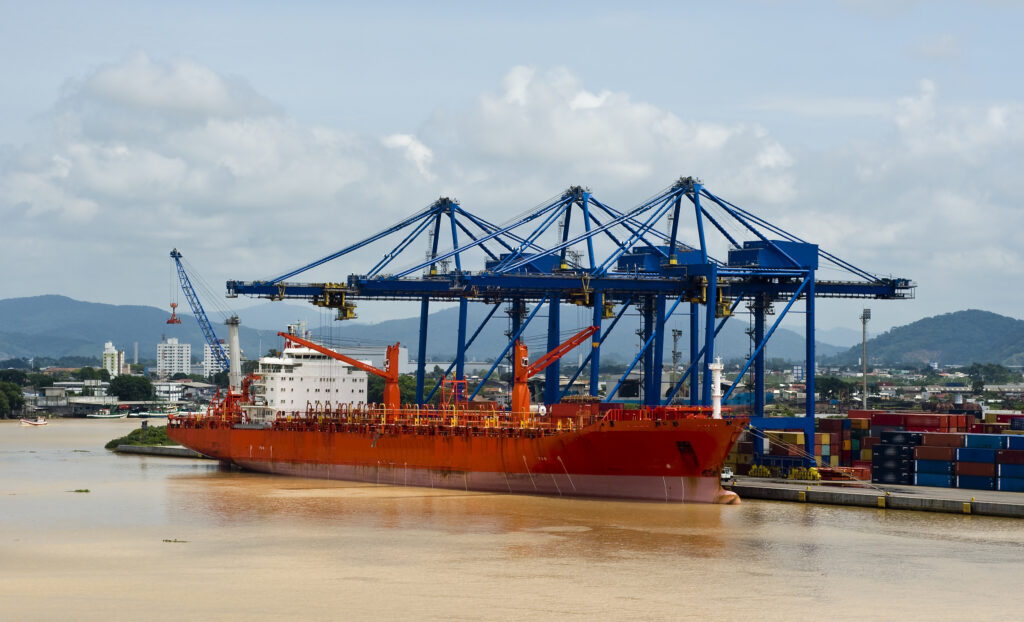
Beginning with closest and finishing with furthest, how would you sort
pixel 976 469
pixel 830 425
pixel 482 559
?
pixel 482 559, pixel 976 469, pixel 830 425

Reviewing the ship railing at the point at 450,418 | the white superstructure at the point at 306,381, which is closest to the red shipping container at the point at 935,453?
the ship railing at the point at 450,418

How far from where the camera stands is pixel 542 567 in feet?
98.8

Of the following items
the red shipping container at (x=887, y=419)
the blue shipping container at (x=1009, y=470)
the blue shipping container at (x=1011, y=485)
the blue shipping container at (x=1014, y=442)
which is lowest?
the blue shipping container at (x=1011, y=485)

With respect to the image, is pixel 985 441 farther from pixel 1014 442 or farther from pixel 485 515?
pixel 485 515

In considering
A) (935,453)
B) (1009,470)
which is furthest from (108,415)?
(1009,470)

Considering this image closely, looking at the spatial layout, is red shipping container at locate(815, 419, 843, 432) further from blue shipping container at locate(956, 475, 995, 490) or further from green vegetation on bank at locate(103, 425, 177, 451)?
green vegetation on bank at locate(103, 425, 177, 451)

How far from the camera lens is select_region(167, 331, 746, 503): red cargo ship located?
41.1 meters

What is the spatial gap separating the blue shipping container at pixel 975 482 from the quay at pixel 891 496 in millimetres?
247

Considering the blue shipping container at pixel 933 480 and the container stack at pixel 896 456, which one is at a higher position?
the container stack at pixel 896 456

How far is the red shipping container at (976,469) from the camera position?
4359 cm

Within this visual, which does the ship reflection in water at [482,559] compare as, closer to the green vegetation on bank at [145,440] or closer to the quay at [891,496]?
the quay at [891,496]

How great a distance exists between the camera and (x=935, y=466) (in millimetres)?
44844

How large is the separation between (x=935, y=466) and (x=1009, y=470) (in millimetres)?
2542

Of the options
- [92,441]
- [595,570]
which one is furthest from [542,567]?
[92,441]
